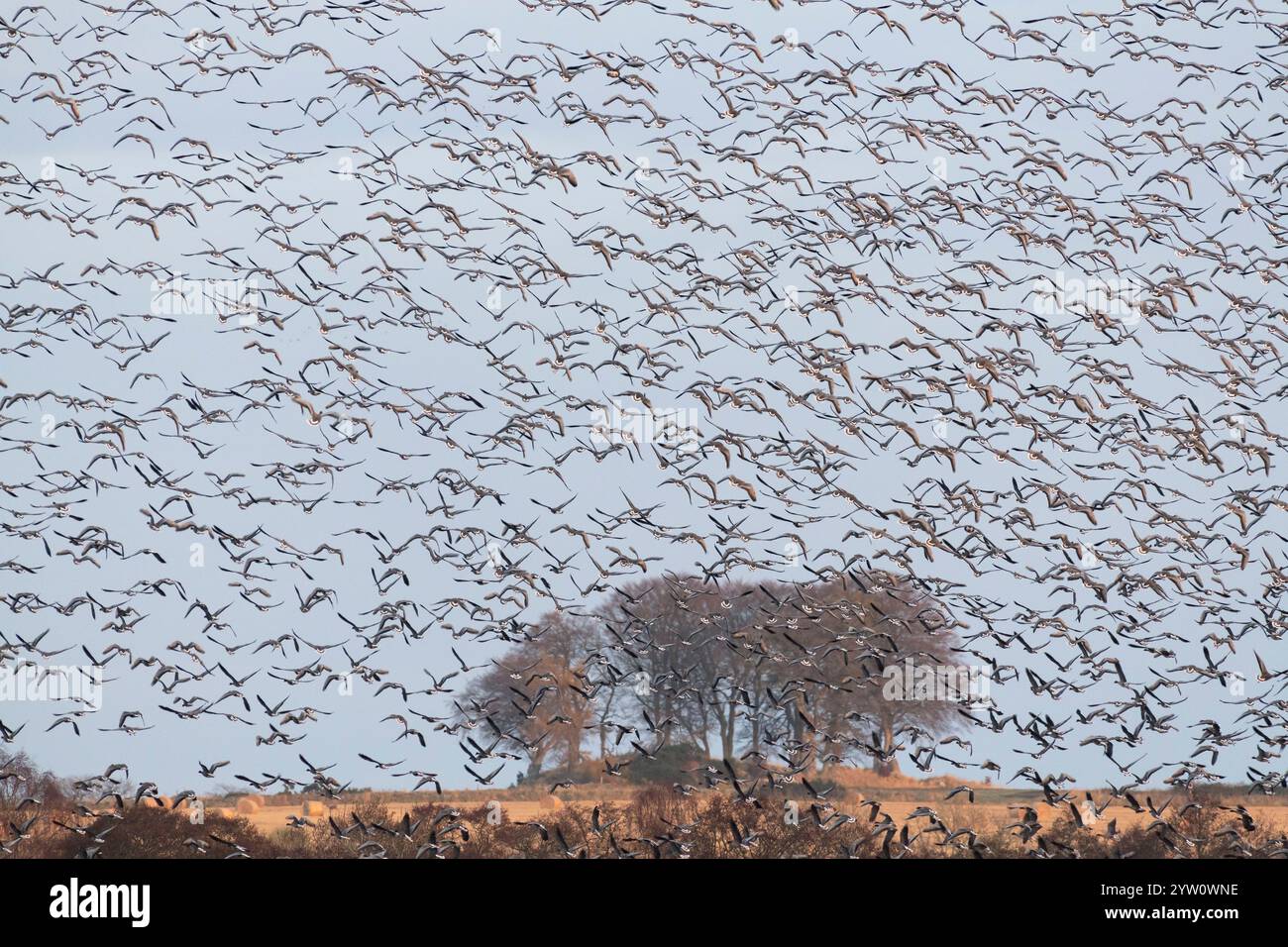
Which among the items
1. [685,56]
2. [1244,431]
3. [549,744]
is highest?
[685,56]

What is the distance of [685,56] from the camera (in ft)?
172

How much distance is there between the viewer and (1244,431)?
5375 cm

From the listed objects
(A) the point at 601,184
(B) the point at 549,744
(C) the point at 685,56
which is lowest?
(B) the point at 549,744

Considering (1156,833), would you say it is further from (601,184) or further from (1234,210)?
(601,184)

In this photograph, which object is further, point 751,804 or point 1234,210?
point 1234,210

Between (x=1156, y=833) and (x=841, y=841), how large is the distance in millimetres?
9135

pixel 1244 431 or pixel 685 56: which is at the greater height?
pixel 685 56
